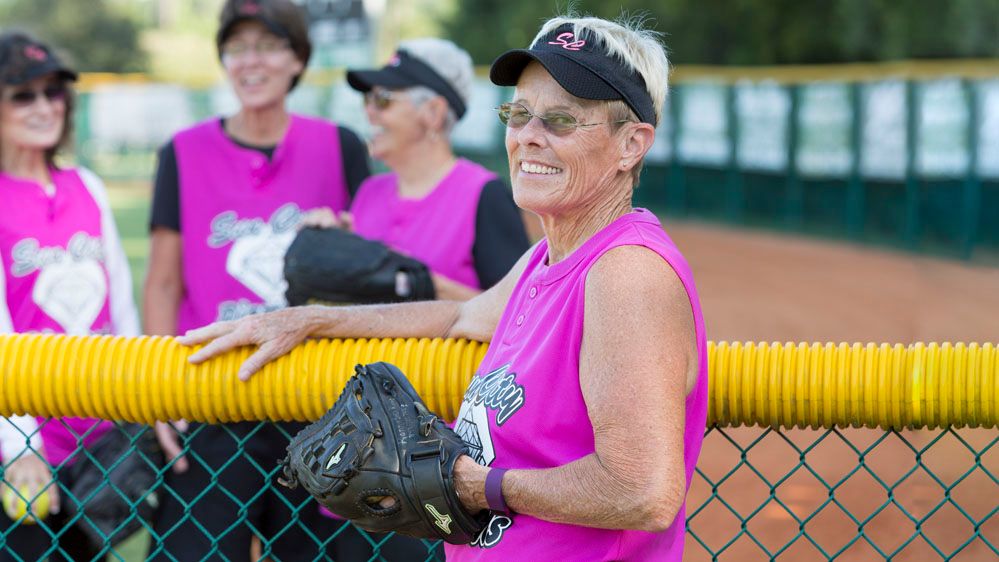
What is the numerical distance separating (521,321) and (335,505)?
0.47 meters

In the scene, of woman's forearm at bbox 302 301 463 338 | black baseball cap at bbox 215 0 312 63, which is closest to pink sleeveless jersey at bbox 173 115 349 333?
black baseball cap at bbox 215 0 312 63

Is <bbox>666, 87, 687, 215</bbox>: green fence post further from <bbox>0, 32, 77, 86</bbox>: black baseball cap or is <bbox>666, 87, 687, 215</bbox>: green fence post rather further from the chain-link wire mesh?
<bbox>0, 32, 77, 86</bbox>: black baseball cap

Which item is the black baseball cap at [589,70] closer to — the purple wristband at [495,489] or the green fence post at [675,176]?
the purple wristband at [495,489]

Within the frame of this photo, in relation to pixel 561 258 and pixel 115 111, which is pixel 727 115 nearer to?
pixel 115 111

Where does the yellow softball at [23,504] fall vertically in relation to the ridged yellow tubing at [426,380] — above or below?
below

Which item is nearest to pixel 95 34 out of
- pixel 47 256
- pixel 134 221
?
pixel 134 221

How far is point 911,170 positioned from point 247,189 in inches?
512

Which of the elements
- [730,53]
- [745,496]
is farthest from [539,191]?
[730,53]

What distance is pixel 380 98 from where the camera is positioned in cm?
386

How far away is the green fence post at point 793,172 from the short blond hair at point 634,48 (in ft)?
52.3

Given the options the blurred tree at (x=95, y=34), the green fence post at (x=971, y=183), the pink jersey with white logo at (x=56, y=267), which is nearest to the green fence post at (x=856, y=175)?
the green fence post at (x=971, y=183)

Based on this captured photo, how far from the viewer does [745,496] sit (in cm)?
640

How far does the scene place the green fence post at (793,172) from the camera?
1756 centimetres

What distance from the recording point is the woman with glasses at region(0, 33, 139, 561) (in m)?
3.15
